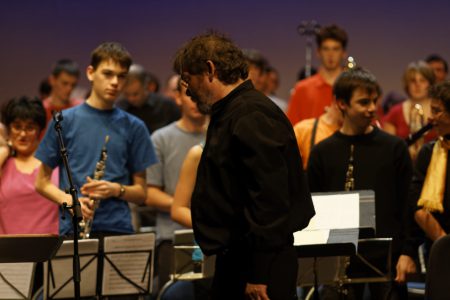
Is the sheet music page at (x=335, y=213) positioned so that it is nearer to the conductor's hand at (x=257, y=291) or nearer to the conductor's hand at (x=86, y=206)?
the conductor's hand at (x=257, y=291)

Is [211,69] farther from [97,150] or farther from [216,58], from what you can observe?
[97,150]

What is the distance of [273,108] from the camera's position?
3.59 meters

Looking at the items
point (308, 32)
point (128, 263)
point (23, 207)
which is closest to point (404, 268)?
point (128, 263)

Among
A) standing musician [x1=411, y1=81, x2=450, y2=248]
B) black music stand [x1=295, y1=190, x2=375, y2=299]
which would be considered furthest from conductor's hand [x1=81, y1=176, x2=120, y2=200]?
standing musician [x1=411, y1=81, x2=450, y2=248]

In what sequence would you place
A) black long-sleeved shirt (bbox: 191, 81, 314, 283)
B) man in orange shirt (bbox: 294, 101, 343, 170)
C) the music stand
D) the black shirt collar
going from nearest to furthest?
black long-sleeved shirt (bbox: 191, 81, 314, 283), the black shirt collar, the music stand, man in orange shirt (bbox: 294, 101, 343, 170)

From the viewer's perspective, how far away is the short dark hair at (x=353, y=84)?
5.28m

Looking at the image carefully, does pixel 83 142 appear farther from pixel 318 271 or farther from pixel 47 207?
pixel 318 271

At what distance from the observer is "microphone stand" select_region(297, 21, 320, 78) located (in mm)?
9242

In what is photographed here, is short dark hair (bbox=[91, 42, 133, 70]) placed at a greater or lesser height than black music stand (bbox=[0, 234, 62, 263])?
greater

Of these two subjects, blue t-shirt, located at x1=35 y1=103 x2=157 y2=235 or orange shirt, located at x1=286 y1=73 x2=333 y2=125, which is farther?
orange shirt, located at x1=286 y1=73 x2=333 y2=125

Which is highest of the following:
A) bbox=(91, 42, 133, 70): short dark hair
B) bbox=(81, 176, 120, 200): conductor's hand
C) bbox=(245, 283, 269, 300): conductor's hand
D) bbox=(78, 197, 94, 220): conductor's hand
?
bbox=(91, 42, 133, 70): short dark hair

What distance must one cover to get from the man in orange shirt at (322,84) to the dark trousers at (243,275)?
333cm

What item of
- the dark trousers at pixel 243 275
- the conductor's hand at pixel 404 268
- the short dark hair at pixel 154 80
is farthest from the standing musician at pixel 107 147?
the short dark hair at pixel 154 80

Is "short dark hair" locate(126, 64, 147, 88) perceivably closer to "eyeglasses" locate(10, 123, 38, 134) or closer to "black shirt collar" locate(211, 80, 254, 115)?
"eyeglasses" locate(10, 123, 38, 134)
